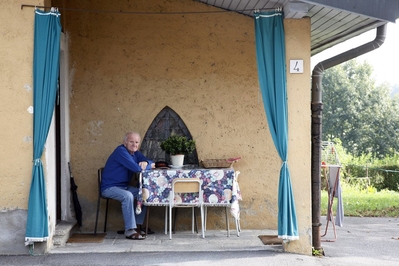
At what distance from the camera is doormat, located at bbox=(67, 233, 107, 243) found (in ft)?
24.5

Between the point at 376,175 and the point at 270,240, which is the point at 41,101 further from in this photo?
the point at 376,175

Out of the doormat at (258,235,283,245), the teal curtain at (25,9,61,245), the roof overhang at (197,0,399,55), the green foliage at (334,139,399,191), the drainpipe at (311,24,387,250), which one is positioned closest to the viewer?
the roof overhang at (197,0,399,55)

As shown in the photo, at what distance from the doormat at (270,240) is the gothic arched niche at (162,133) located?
4.94 feet

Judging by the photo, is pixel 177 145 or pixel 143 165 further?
pixel 177 145

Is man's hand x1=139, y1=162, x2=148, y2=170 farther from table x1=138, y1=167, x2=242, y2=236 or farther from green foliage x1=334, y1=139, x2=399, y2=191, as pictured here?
green foliage x1=334, y1=139, x2=399, y2=191

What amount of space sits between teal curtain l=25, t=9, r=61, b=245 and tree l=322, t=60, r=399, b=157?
3592 centimetres

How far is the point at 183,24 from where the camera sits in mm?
8305

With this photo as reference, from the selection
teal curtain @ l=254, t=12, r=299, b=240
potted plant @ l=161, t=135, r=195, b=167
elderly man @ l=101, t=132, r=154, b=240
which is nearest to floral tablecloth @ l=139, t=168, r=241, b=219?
elderly man @ l=101, t=132, r=154, b=240

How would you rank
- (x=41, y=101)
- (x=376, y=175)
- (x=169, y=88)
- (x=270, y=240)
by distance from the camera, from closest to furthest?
(x=41, y=101), (x=270, y=240), (x=169, y=88), (x=376, y=175)

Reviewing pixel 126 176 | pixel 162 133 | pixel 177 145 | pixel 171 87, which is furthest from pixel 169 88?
pixel 126 176

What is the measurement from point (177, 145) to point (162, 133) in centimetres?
60

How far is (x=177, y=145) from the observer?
781 cm

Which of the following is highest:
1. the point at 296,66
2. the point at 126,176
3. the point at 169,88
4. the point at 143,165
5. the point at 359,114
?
the point at 359,114

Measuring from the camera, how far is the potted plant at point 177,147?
25.6 feet
